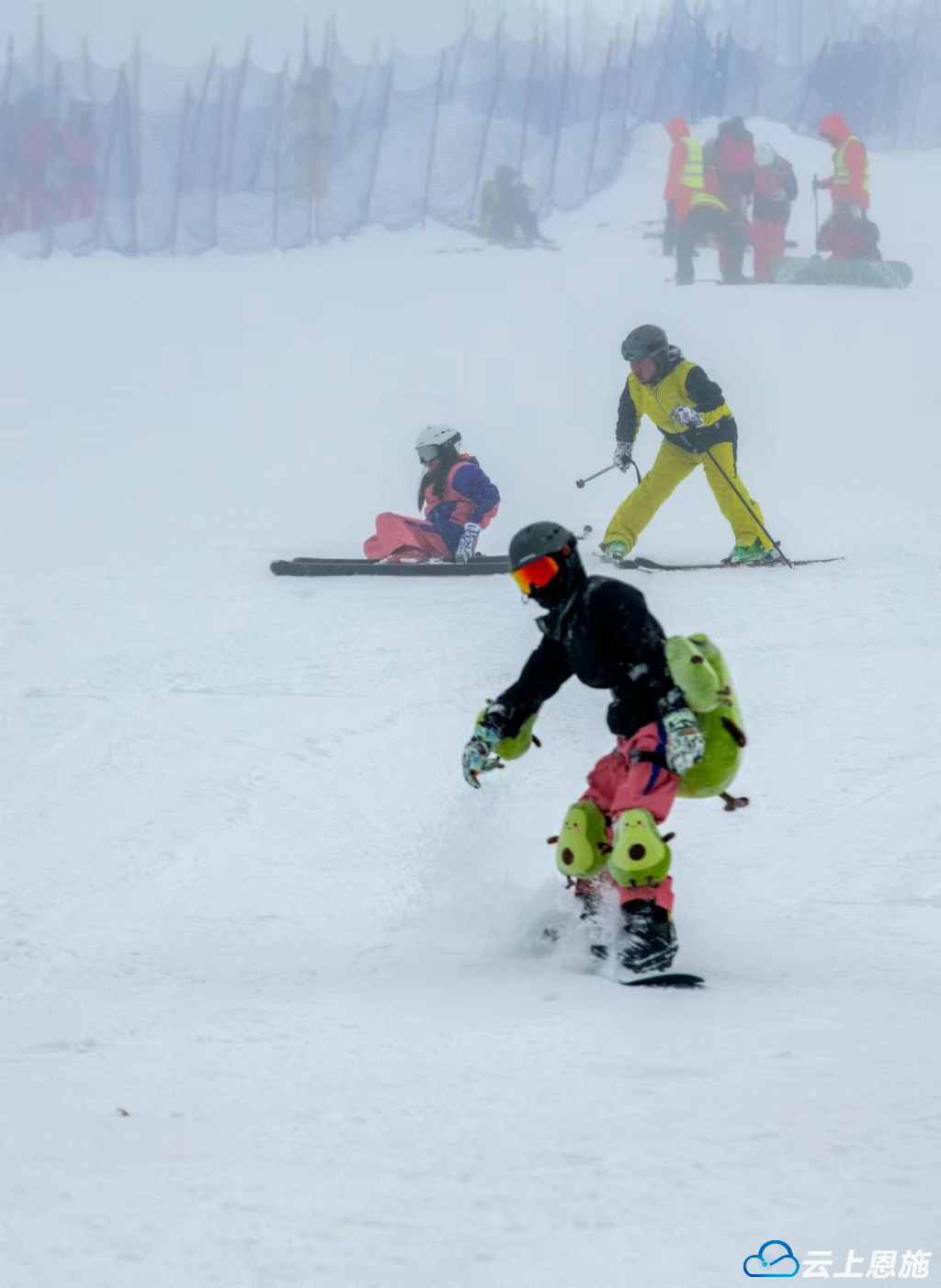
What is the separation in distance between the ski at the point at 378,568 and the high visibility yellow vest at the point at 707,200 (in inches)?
531

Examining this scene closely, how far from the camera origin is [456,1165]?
2.59 metres

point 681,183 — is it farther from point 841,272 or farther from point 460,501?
point 460,501

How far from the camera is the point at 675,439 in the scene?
9172 millimetres

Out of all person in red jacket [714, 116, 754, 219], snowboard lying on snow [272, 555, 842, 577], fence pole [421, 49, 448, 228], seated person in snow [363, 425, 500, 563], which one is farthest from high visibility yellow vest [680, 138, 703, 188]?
seated person in snow [363, 425, 500, 563]

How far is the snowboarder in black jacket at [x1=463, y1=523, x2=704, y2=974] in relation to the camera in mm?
3896

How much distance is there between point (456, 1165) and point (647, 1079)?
1.85ft

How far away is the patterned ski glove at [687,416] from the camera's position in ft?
29.2

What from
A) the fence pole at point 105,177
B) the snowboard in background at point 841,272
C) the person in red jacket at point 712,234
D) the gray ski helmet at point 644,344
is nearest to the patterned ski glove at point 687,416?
the gray ski helmet at point 644,344

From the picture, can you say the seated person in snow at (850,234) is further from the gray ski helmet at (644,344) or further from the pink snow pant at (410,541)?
the pink snow pant at (410,541)

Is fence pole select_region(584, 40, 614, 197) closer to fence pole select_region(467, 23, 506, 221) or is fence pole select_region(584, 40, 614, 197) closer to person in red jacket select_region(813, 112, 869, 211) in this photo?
fence pole select_region(467, 23, 506, 221)

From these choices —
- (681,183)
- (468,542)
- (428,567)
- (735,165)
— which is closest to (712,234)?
(681,183)

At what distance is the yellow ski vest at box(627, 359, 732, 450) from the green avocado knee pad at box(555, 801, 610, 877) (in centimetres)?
506

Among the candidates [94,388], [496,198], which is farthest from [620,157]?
[94,388]

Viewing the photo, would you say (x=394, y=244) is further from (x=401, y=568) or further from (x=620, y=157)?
(x=401, y=568)
